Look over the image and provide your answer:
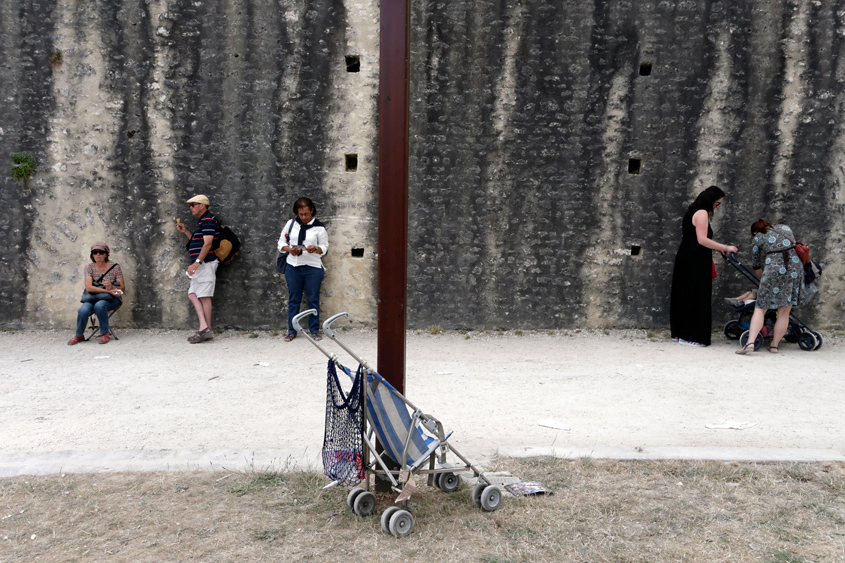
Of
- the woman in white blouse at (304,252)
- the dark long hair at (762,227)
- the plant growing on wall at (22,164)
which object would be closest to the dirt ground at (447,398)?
the woman in white blouse at (304,252)

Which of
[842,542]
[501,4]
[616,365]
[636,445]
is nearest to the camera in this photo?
[842,542]

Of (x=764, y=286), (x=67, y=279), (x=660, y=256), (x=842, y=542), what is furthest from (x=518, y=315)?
(x=67, y=279)

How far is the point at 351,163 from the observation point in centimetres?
718

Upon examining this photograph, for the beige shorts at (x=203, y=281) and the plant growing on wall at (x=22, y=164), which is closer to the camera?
the beige shorts at (x=203, y=281)

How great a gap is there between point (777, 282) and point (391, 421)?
15.8 feet

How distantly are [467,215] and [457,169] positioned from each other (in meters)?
0.54

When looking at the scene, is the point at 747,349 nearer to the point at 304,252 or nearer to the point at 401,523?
the point at 304,252

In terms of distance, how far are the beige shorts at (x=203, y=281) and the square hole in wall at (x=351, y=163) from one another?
1890 millimetres

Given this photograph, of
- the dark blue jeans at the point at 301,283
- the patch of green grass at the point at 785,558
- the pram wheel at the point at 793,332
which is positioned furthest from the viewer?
the dark blue jeans at the point at 301,283

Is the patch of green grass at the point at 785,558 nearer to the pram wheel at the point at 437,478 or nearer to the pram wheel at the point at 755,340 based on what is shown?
the pram wheel at the point at 437,478

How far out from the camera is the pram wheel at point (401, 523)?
2.64 m

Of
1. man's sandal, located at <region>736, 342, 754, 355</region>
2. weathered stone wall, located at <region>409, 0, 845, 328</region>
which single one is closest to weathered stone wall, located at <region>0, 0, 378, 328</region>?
weathered stone wall, located at <region>409, 0, 845, 328</region>

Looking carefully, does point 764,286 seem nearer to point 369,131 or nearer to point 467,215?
point 467,215

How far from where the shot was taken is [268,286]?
7199 millimetres
